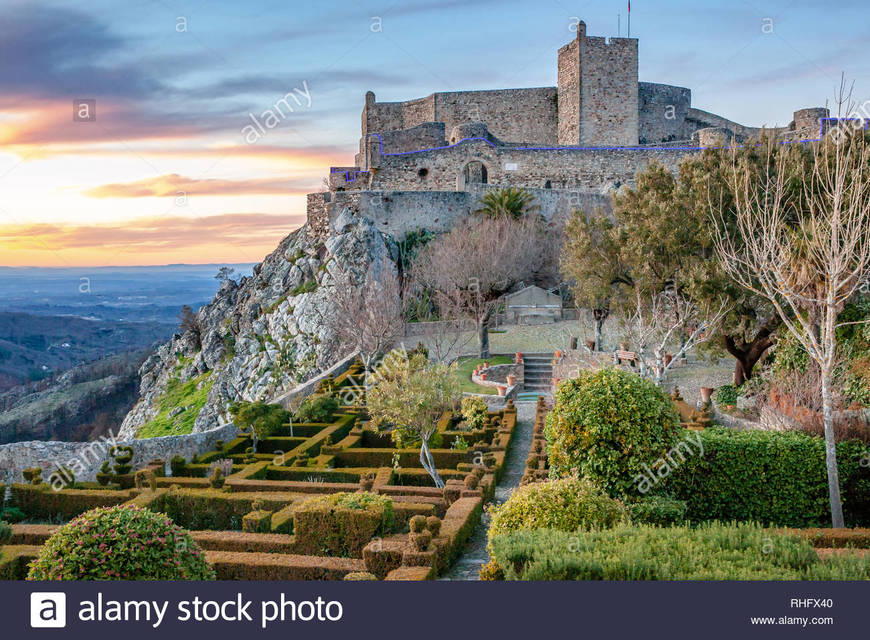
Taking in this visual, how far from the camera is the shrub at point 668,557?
6.05 meters

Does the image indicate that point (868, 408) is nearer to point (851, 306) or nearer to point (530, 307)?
point (851, 306)

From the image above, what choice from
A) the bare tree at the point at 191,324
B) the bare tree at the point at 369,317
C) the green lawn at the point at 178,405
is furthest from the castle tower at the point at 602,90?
the green lawn at the point at 178,405

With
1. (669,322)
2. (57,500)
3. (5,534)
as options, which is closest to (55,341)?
(57,500)

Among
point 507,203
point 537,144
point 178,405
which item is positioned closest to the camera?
point 178,405

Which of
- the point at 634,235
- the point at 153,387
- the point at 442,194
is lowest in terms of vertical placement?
the point at 153,387

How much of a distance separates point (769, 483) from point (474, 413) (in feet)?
26.1

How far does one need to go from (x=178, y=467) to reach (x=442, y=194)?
2524 centimetres

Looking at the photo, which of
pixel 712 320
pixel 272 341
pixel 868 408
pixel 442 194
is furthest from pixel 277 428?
pixel 442 194

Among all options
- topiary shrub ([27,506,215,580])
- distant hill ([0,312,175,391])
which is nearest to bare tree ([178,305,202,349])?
distant hill ([0,312,175,391])

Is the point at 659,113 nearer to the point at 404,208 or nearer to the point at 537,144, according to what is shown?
the point at 537,144

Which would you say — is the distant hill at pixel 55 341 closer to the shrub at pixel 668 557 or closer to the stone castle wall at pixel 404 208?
the stone castle wall at pixel 404 208

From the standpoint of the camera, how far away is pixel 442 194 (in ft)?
122

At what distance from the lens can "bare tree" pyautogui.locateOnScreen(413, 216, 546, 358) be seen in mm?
28130

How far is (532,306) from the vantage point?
108 ft
